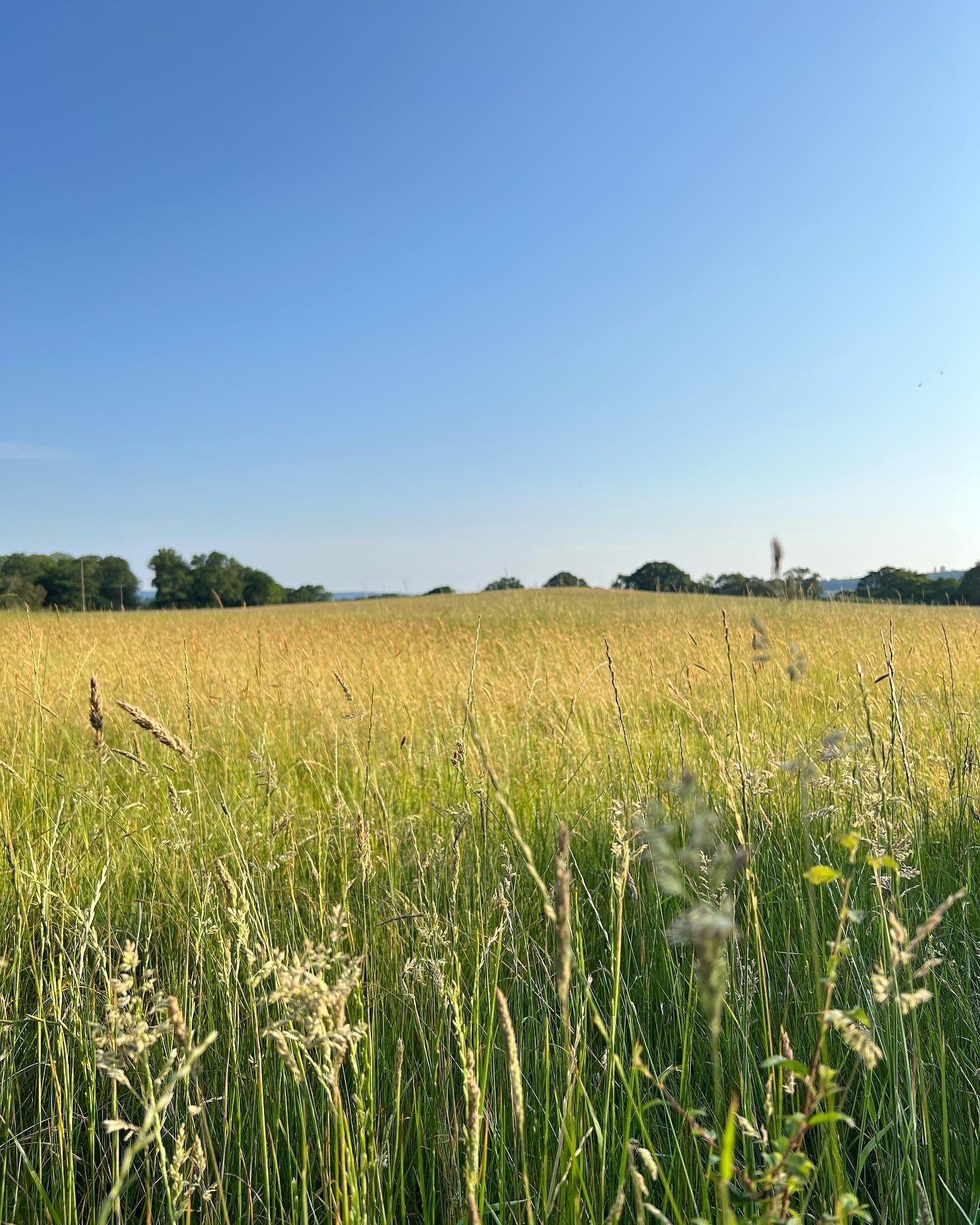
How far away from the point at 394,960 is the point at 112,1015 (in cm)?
110

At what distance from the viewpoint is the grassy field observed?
0.85 m

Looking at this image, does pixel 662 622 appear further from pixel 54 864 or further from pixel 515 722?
pixel 54 864

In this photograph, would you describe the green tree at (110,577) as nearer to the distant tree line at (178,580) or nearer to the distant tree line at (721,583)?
the distant tree line at (178,580)

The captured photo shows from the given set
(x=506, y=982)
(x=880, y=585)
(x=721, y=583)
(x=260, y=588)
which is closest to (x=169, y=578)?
(x=260, y=588)

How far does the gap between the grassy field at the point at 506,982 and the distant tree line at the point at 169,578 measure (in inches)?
2160

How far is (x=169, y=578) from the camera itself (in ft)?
228

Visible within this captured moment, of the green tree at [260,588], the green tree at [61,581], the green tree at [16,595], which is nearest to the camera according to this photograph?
the green tree at [16,595]

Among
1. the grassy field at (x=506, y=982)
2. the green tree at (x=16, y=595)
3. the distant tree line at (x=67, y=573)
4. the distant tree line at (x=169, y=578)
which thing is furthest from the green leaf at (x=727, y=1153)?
the distant tree line at (x=67, y=573)

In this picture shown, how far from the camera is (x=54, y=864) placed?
232cm

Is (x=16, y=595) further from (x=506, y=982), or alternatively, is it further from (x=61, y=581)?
(x=61, y=581)

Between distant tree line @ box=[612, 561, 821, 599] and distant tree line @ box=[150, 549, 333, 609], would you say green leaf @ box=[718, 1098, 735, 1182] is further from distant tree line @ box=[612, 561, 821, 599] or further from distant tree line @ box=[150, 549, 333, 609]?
distant tree line @ box=[150, 549, 333, 609]

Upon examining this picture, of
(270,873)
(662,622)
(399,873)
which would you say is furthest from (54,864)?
(662,622)

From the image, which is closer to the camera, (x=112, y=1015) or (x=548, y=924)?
(x=112, y=1015)

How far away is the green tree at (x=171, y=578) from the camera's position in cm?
6006
